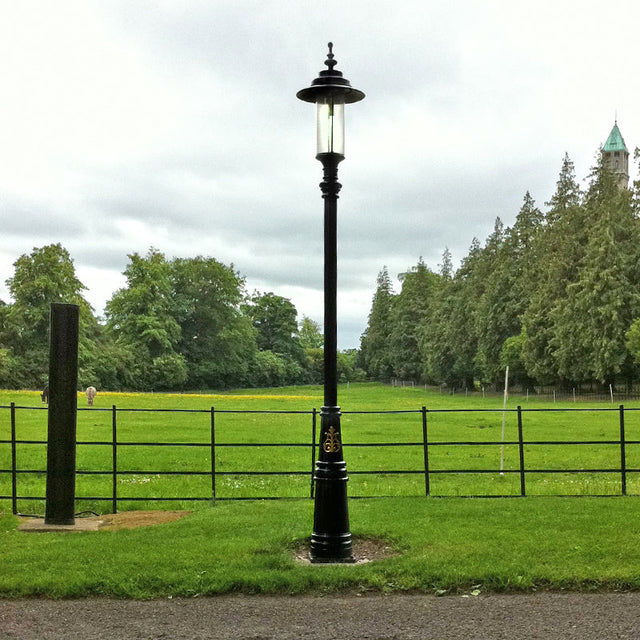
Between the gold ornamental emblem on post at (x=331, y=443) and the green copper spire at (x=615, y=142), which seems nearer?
the gold ornamental emblem on post at (x=331, y=443)

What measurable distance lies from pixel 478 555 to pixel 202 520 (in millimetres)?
4090

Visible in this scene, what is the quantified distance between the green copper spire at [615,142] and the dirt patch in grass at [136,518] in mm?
154977

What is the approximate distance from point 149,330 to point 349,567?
251ft

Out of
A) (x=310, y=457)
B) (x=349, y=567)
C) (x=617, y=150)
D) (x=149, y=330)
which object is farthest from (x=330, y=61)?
(x=617, y=150)

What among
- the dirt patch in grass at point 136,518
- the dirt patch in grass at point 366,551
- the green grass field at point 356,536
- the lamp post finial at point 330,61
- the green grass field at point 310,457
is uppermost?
the lamp post finial at point 330,61

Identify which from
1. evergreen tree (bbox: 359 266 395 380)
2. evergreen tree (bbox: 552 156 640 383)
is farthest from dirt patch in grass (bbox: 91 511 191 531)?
evergreen tree (bbox: 359 266 395 380)

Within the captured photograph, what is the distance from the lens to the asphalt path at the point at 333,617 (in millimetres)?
6453

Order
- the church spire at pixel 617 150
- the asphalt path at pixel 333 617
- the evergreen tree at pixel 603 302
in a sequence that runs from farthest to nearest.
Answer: the church spire at pixel 617 150 < the evergreen tree at pixel 603 302 < the asphalt path at pixel 333 617

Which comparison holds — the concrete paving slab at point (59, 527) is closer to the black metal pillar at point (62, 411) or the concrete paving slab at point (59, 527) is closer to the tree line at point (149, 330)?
the black metal pillar at point (62, 411)

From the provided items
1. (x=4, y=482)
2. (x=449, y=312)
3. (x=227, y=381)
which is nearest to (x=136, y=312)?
(x=227, y=381)

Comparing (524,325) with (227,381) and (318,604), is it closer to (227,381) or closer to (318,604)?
(227,381)

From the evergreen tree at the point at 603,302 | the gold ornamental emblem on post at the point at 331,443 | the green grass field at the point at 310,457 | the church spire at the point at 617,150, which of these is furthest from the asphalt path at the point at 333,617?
the church spire at the point at 617,150

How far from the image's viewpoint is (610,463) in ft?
73.4

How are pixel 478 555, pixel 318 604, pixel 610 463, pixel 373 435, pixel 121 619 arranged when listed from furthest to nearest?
pixel 373 435, pixel 610 463, pixel 478 555, pixel 318 604, pixel 121 619
